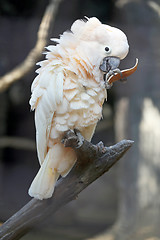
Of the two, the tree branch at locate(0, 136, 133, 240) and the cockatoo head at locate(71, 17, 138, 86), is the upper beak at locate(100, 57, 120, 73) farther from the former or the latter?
the tree branch at locate(0, 136, 133, 240)

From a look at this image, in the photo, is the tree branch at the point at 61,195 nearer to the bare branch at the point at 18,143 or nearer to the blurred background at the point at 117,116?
the blurred background at the point at 117,116

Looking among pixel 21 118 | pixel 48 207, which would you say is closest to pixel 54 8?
pixel 48 207

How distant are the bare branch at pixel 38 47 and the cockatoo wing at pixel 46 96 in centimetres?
67

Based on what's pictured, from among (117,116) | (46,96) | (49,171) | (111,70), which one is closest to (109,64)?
(111,70)

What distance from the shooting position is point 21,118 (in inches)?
105

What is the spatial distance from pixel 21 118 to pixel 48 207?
176 cm

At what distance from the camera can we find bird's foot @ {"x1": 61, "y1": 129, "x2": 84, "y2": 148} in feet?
2.84

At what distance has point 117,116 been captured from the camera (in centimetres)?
237

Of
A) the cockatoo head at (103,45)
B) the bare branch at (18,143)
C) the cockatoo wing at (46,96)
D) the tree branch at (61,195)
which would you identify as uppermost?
the bare branch at (18,143)

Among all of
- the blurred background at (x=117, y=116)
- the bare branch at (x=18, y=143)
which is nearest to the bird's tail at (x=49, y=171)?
the blurred background at (x=117, y=116)

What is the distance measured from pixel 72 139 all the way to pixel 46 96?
0.42 ft

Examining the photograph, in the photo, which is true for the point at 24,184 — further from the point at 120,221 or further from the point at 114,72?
the point at 114,72

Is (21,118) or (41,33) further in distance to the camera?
(21,118)

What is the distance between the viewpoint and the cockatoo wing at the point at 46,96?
2.83 feet
